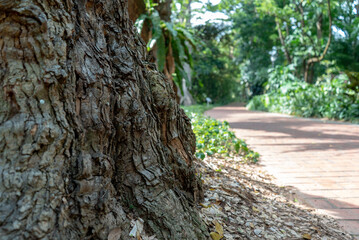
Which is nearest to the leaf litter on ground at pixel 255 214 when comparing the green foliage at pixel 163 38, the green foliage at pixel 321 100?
the green foliage at pixel 163 38

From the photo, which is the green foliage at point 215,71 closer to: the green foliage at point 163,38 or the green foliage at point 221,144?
the green foliage at point 163,38

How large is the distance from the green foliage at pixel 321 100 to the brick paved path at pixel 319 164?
2.24 metres

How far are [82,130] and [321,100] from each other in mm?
11444

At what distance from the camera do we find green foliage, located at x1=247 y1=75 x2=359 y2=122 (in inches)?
394

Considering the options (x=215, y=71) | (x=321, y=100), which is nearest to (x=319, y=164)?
(x=321, y=100)

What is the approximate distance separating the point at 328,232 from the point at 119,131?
6.23 ft

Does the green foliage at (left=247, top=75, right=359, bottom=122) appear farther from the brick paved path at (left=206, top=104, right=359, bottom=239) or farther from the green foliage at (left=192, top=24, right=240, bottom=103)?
the green foliage at (left=192, top=24, right=240, bottom=103)

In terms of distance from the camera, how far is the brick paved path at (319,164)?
308 cm

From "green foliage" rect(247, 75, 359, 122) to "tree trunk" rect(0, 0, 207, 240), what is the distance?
30.8 feet

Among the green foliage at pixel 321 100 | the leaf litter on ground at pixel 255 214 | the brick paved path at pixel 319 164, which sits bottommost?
the brick paved path at pixel 319 164

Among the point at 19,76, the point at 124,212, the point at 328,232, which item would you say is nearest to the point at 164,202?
the point at 124,212

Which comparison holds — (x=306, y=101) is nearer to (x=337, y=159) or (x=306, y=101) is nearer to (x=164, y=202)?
(x=337, y=159)

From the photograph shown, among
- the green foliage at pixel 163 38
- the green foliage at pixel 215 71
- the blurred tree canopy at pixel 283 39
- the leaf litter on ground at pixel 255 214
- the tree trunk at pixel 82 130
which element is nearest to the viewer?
the tree trunk at pixel 82 130

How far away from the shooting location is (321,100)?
11.3 m
